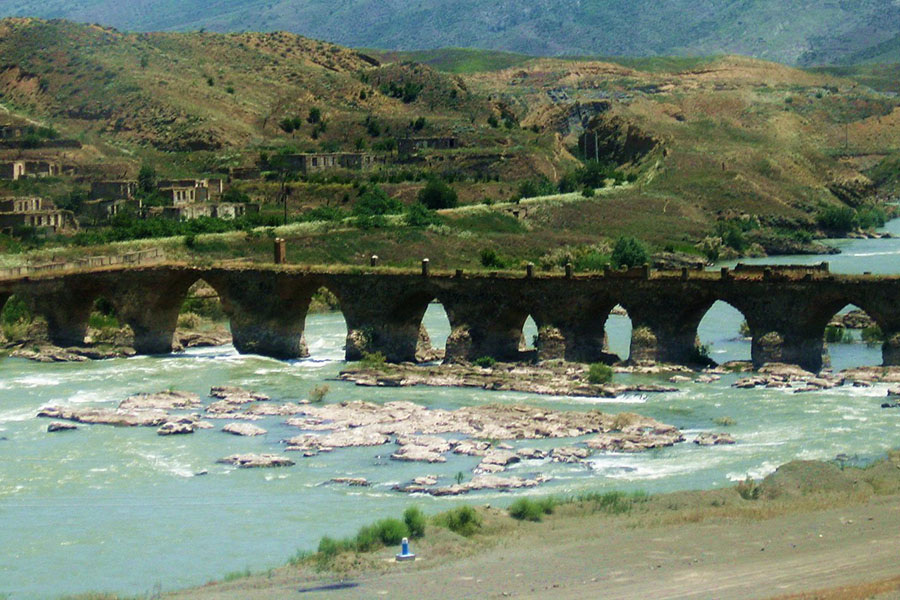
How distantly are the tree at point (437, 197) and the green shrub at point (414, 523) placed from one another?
76565 millimetres

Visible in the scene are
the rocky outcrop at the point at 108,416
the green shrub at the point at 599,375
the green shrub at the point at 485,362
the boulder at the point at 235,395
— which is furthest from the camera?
the green shrub at the point at 485,362

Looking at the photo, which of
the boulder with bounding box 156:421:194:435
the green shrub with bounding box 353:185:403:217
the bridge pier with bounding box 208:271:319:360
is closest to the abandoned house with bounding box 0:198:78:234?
the green shrub with bounding box 353:185:403:217

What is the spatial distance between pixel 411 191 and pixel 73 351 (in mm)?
54449

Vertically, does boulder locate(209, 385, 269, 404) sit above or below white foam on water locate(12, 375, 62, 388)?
below

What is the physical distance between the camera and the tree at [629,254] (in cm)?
9604

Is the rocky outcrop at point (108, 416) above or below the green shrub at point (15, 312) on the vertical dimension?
below

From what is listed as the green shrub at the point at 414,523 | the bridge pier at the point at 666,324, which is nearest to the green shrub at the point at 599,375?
the bridge pier at the point at 666,324

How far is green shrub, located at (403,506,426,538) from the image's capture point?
41.6 meters

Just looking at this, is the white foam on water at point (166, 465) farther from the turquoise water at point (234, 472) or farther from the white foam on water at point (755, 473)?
the white foam on water at point (755, 473)

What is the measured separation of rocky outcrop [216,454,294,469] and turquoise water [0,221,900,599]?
1.20 ft

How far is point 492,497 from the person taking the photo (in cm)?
4656

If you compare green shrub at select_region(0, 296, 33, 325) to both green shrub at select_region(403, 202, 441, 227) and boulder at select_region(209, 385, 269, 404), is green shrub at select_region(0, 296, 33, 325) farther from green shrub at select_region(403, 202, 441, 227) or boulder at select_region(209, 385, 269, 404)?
green shrub at select_region(403, 202, 441, 227)

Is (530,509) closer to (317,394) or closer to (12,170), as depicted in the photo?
(317,394)

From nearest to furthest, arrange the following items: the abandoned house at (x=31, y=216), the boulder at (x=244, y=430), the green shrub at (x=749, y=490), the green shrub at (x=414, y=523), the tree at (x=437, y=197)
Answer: the green shrub at (x=414, y=523) → the green shrub at (x=749, y=490) → the boulder at (x=244, y=430) → the abandoned house at (x=31, y=216) → the tree at (x=437, y=197)
